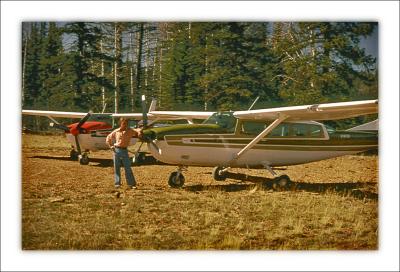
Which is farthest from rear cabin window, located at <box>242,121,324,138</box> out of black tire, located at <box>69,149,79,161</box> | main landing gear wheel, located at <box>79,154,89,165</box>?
black tire, located at <box>69,149,79,161</box>

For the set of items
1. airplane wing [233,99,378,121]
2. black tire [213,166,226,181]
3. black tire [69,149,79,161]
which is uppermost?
airplane wing [233,99,378,121]

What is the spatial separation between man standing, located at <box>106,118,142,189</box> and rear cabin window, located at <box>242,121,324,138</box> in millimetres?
1402

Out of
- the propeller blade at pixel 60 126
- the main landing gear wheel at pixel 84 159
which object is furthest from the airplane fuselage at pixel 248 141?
the propeller blade at pixel 60 126

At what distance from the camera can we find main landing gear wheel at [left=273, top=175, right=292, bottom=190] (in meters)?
5.92

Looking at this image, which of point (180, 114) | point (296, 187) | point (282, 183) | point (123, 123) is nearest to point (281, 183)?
point (282, 183)

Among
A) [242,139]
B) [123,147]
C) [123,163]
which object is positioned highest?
[242,139]

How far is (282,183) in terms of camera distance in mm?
5941

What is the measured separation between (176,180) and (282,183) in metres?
1.32

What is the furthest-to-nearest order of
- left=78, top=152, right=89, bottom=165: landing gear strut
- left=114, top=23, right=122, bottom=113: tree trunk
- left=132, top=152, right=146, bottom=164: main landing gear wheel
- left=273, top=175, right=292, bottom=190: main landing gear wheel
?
left=273, top=175, right=292, bottom=190: main landing gear wheel, left=78, top=152, right=89, bottom=165: landing gear strut, left=132, top=152, right=146, bottom=164: main landing gear wheel, left=114, top=23, right=122, bottom=113: tree trunk

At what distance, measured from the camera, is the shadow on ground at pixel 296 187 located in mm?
5711

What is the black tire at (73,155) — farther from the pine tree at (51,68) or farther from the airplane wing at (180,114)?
the airplane wing at (180,114)

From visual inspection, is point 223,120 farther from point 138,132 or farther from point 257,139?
point 138,132

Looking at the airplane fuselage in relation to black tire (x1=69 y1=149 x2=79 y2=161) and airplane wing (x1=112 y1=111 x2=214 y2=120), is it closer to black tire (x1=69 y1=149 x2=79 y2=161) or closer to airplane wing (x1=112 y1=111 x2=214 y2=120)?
airplane wing (x1=112 y1=111 x2=214 y2=120)
